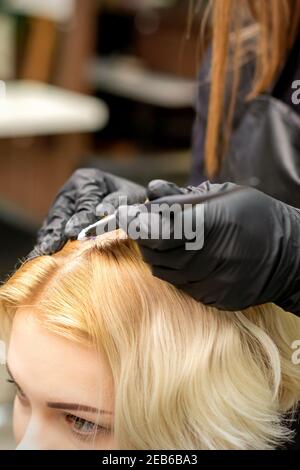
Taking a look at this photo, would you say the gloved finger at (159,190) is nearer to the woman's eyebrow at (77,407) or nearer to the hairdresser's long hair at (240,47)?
the woman's eyebrow at (77,407)

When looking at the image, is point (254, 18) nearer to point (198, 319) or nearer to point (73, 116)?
point (198, 319)

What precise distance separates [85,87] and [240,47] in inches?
113

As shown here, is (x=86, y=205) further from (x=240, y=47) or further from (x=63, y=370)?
(x=240, y=47)

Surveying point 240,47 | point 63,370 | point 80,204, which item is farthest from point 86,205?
point 240,47

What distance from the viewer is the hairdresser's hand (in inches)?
44.3

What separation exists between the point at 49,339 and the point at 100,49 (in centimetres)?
369

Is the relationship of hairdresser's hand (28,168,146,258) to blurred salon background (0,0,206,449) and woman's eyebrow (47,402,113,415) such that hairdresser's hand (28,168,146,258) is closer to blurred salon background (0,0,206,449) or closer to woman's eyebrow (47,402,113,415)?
woman's eyebrow (47,402,113,415)

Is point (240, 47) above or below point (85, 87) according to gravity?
above

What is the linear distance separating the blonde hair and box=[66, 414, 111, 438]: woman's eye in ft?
0.10

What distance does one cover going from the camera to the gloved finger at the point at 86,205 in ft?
3.66

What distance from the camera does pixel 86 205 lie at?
3.86ft

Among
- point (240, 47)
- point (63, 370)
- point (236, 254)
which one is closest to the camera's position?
point (236, 254)

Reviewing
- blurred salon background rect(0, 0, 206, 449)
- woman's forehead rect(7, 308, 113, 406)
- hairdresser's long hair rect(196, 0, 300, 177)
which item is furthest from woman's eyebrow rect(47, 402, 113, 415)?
blurred salon background rect(0, 0, 206, 449)

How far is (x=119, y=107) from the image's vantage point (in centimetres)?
455
